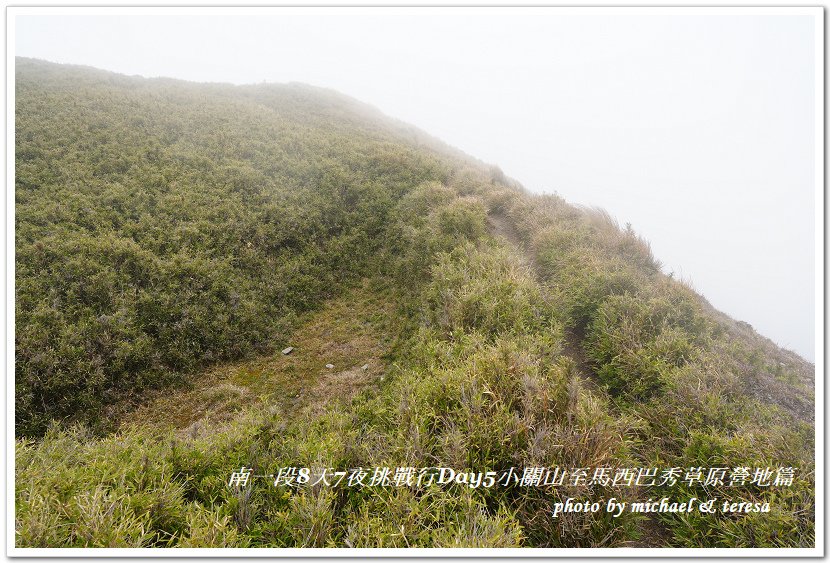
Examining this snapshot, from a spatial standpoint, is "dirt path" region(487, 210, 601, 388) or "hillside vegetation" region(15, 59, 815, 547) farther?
"dirt path" region(487, 210, 601, 388)

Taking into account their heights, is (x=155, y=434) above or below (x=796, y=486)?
below

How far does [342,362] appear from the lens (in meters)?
7.57

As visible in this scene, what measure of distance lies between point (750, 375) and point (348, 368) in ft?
23.3

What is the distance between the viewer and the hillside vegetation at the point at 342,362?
3258mm

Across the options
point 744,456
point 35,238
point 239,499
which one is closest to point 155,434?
point 239,499

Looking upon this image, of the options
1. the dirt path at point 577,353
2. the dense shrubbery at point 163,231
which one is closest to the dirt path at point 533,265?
the dirt path at point 577,353

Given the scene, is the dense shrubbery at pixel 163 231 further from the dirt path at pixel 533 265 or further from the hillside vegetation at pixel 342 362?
the dirt path at pixel 533 265

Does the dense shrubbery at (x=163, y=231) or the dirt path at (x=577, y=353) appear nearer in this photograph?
the dirt path at (x=577, y=353)

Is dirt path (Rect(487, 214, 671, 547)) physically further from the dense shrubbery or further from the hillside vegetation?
the dense shrubbery

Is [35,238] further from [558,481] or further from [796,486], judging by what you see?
[796,486]

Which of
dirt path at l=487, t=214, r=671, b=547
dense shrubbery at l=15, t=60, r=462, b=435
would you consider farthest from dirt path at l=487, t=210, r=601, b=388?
dense shrubbery at l=15, t=60, r=462, b=435

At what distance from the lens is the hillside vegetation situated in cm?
326

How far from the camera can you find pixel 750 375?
17.7ft

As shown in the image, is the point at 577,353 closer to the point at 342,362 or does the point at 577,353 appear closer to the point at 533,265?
the point at 533,265
